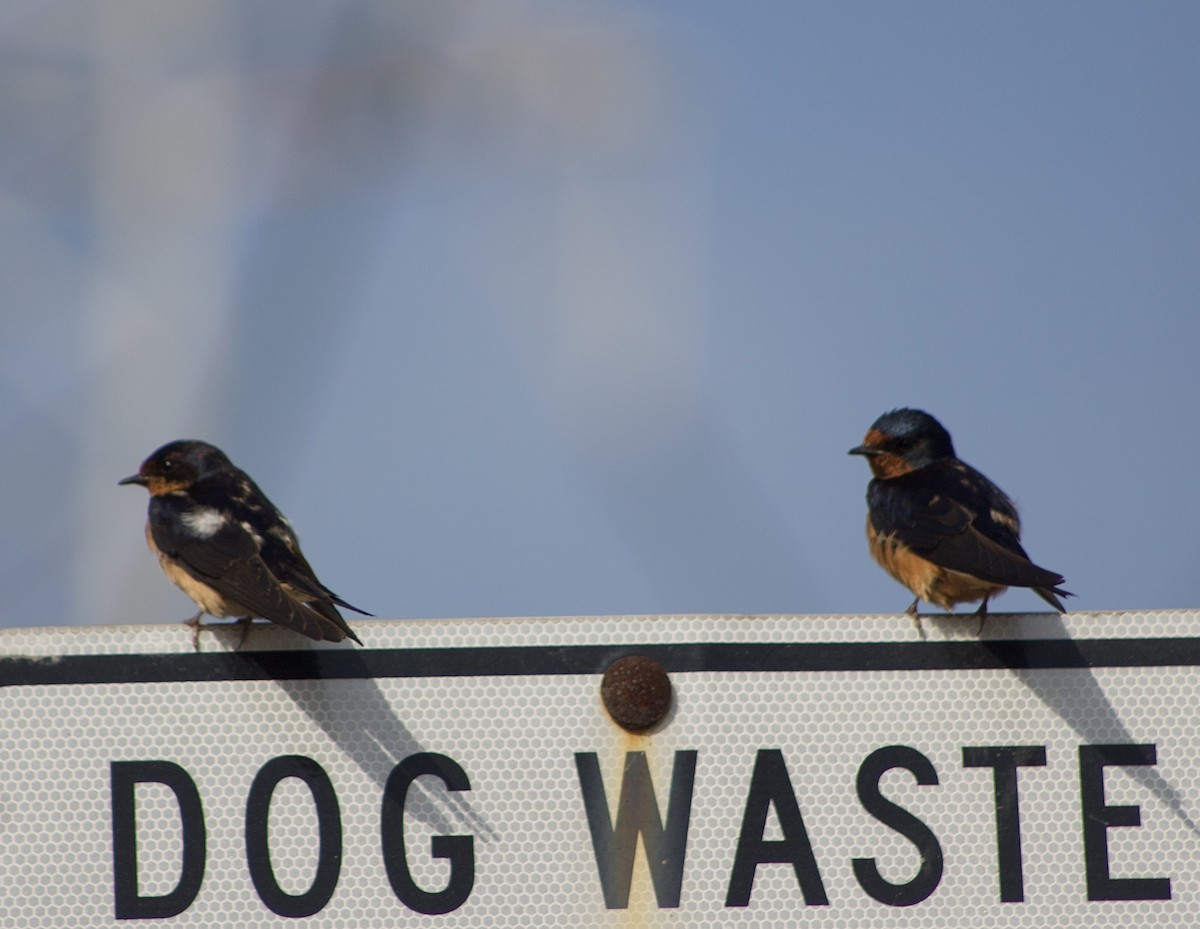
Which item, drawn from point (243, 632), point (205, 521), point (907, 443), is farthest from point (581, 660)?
point (907, 443)

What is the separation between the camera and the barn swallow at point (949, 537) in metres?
3.53

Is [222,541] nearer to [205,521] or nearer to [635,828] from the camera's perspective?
[205,521]

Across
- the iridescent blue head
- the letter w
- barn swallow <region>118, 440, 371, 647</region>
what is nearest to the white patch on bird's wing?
barn swallow <region>118, 440, 371, 647</region>

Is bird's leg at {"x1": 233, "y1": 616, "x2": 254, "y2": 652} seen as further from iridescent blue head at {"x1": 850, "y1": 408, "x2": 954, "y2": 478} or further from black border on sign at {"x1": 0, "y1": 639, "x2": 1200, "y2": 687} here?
iridescent blue head at {"x1": 850, "y1": 408, "x2": 954, "y2": 478}

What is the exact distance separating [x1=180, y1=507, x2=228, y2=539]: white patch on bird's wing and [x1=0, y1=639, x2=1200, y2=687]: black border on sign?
1361mm

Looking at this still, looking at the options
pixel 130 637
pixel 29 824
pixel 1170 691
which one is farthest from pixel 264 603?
pixel 1170 691

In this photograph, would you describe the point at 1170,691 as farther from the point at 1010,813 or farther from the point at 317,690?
the point at 317,690

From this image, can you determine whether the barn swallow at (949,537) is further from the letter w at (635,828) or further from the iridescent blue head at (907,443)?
the letter w at (635,828)

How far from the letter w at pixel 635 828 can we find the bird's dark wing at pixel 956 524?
4.21ft

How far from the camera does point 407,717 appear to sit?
8.30 ft

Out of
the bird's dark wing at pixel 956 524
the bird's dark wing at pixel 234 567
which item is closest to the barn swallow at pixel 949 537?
the bird's dark wing at pixel 956 524

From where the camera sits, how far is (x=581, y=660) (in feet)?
8.33

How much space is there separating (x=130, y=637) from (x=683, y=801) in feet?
3.28

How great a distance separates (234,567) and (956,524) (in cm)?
183
